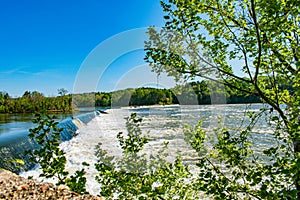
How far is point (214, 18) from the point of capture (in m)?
2.32

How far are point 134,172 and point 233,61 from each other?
4.78ft

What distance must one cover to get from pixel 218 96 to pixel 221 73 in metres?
0.42

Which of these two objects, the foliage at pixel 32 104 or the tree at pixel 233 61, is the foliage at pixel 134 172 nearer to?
the tree at pixel 233 61

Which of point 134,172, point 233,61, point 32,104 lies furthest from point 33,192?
point 32,104

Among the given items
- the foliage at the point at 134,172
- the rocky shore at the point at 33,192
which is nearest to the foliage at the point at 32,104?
the rocky shore at the point at 33,192

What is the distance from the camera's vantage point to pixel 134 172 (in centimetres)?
233

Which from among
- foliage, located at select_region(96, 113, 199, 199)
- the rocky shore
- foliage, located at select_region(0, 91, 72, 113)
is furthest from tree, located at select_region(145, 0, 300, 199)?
foliage, located at select_region(0, 91, 72, 113)

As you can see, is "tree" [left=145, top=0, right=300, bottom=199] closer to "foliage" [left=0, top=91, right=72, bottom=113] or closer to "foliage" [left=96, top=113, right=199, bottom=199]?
"foliage" [left=96, top=113, right=199, bottom=199]

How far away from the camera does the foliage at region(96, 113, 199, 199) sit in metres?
2.23

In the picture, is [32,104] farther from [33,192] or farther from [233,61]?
[233,61]

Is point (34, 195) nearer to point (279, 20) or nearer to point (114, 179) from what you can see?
point (114, 179)

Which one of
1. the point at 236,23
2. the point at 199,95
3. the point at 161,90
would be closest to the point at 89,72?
the point at 161,90

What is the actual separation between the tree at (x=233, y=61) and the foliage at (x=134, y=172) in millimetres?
325

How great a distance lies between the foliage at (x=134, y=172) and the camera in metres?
2.23
